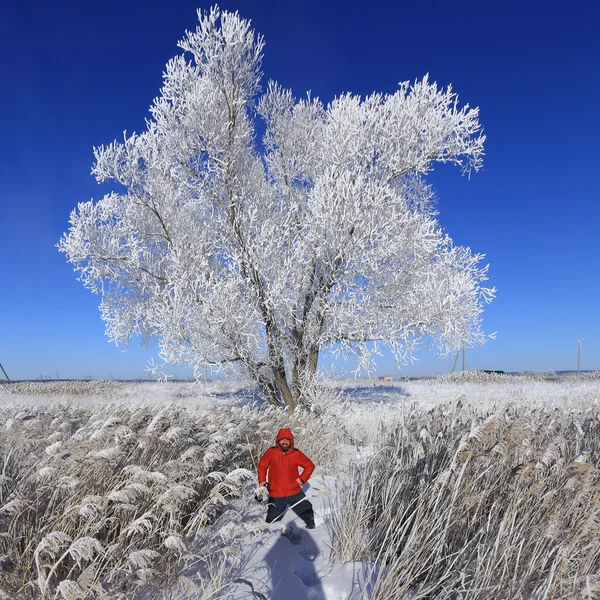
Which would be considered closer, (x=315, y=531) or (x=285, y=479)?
(x=315, y=531)

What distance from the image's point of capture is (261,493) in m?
4.27

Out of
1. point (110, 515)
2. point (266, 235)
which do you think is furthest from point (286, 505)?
point (266, 235)

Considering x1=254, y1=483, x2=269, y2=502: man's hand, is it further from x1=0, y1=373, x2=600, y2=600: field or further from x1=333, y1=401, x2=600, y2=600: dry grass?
x1=333, y1=401, x2=600, y2=600: dry grass

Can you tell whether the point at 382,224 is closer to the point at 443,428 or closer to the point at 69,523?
the point at 443,428

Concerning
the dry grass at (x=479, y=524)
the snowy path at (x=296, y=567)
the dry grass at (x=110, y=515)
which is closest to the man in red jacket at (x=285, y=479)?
the snowy path at (x=296, y=567)

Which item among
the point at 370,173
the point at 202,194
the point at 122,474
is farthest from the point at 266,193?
the point at 122,474

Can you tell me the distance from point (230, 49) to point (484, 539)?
9.74 meters

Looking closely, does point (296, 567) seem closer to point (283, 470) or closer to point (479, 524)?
point (283, 470)

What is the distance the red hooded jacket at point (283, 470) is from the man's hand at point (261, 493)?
0.09m

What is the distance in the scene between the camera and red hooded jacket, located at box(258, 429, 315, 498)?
3.99m

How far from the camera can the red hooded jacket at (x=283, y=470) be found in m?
3.99

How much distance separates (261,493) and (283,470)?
0.44m

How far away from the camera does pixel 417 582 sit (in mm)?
2811

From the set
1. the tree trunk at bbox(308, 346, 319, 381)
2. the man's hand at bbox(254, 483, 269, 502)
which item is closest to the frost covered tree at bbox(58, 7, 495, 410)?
the tree trunk at bbox(308, 346, 319, 381)
